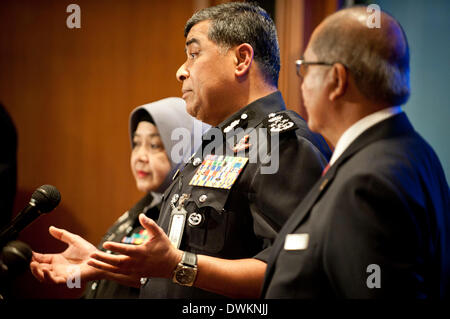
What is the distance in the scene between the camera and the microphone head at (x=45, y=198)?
4.20 feet

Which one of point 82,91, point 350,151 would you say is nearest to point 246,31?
point 350,151

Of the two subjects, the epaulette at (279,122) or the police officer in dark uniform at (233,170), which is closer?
the police officer in dark uniform at (233,170)

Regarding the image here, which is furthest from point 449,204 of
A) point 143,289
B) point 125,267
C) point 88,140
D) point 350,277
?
point 88,140

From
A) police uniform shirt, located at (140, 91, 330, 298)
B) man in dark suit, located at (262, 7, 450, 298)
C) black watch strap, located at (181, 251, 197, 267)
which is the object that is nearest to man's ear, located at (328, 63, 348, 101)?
man in dark suit, located at (262, 7, 450, 298)

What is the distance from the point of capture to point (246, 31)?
167 centimetres

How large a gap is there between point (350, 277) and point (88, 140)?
2616mm

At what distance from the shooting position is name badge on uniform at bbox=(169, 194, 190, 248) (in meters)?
1.51

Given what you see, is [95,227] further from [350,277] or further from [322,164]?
[350,277]

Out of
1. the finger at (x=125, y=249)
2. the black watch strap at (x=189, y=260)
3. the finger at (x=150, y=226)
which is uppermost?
the finger at (x=150, y=226)

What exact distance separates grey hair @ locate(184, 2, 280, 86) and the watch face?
69 cm

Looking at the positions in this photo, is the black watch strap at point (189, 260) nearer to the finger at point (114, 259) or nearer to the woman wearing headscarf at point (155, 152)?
the finger at point (114, 259)

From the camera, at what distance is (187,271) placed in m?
1.33

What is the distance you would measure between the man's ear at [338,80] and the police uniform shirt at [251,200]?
12.9 inches

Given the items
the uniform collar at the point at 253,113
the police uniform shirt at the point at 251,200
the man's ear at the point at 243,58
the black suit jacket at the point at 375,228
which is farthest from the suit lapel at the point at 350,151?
the man's ear at the point at 243,58
